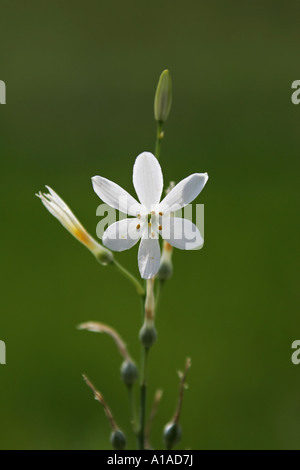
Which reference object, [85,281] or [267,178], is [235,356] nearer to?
[85,281]

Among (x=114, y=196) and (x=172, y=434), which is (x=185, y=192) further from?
(x=172, y=434)

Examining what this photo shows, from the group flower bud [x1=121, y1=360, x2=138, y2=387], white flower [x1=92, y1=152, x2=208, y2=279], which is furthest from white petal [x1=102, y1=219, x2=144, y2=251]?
flower bud [x1=121, y1=360, x2=138, y2=387]

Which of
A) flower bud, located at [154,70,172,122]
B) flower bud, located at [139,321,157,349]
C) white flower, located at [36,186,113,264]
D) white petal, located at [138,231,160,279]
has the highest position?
flower bud, located at [154,70,172,122]

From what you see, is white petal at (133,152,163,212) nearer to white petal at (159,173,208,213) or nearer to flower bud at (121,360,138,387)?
white petal at (159,173,208,213)

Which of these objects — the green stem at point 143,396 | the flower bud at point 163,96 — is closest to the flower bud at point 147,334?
the green stem at point 143,396

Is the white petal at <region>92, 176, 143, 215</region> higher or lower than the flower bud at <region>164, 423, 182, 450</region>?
higher

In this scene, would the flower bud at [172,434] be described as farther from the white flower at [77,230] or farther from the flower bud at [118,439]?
the white flower at [77,230]

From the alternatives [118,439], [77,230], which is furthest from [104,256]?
[118,439]
